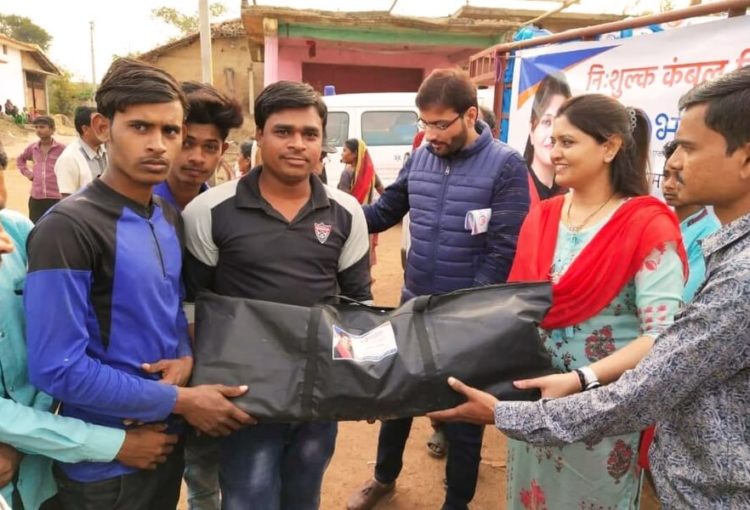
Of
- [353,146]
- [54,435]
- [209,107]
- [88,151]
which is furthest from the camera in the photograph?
[353,146]

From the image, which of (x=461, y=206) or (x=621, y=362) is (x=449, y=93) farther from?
(x=621, y=362)

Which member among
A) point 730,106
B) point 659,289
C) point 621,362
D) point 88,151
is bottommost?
point 621,362

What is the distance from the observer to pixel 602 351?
5.59 feet

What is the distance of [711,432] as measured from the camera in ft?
3.38

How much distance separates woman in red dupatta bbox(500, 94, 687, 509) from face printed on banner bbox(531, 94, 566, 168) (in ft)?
6.69

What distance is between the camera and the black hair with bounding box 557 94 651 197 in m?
1.68

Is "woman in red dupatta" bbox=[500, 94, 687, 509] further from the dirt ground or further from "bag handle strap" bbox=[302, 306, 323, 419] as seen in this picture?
the dirt ground

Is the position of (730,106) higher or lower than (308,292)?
higher

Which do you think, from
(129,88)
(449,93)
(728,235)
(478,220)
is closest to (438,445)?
(478,220)

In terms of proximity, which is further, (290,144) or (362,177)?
(362,177)

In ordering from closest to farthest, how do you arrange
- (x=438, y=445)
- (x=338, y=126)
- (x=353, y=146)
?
(x=438, y=445)
(x=353, y=146)
(x=338, y=126)

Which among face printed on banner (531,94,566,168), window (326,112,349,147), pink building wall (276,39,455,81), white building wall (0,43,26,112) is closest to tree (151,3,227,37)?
white building wall (0,43,26,112)

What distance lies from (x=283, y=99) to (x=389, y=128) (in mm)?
7015

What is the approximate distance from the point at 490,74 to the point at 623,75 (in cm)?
164
